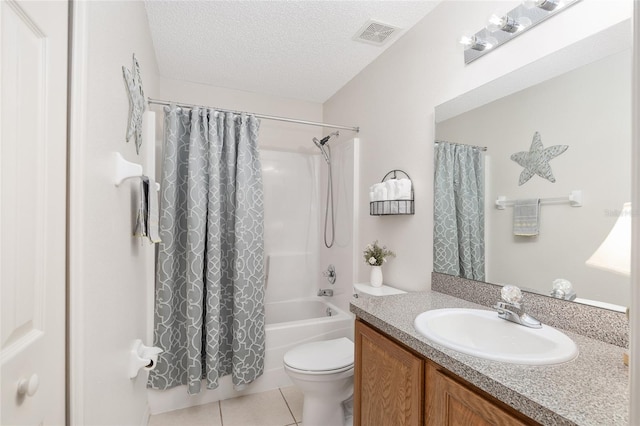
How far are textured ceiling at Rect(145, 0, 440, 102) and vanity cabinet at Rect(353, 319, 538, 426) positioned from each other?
1.75 metres

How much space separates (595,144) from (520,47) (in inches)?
21.0

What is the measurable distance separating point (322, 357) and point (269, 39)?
2100 mm

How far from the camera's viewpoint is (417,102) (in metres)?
1.85

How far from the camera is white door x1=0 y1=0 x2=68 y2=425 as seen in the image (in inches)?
21.7

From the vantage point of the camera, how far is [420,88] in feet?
5.98

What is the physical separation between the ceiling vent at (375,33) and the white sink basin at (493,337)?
Answer: 67.2 inches

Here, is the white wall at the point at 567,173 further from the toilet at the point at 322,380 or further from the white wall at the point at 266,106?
the white wall at the point at 266,106

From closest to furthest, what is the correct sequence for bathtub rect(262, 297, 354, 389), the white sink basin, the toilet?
the white sink basin, the toilet, bathtub rect(262, 297, 354, 389)

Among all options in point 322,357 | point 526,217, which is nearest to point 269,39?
point 526,217

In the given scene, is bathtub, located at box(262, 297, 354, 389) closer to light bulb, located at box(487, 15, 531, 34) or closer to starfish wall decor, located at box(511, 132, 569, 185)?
starfish wall decor, located at box(511, 132, 569, 185)

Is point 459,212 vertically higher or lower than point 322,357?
higher

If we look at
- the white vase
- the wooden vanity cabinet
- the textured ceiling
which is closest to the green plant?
the white vase

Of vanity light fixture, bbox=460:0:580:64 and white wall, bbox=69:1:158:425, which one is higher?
vanity light fixture, bbox=460:0:580:64

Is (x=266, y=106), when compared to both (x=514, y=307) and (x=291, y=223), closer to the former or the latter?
(x=291, y=223)
